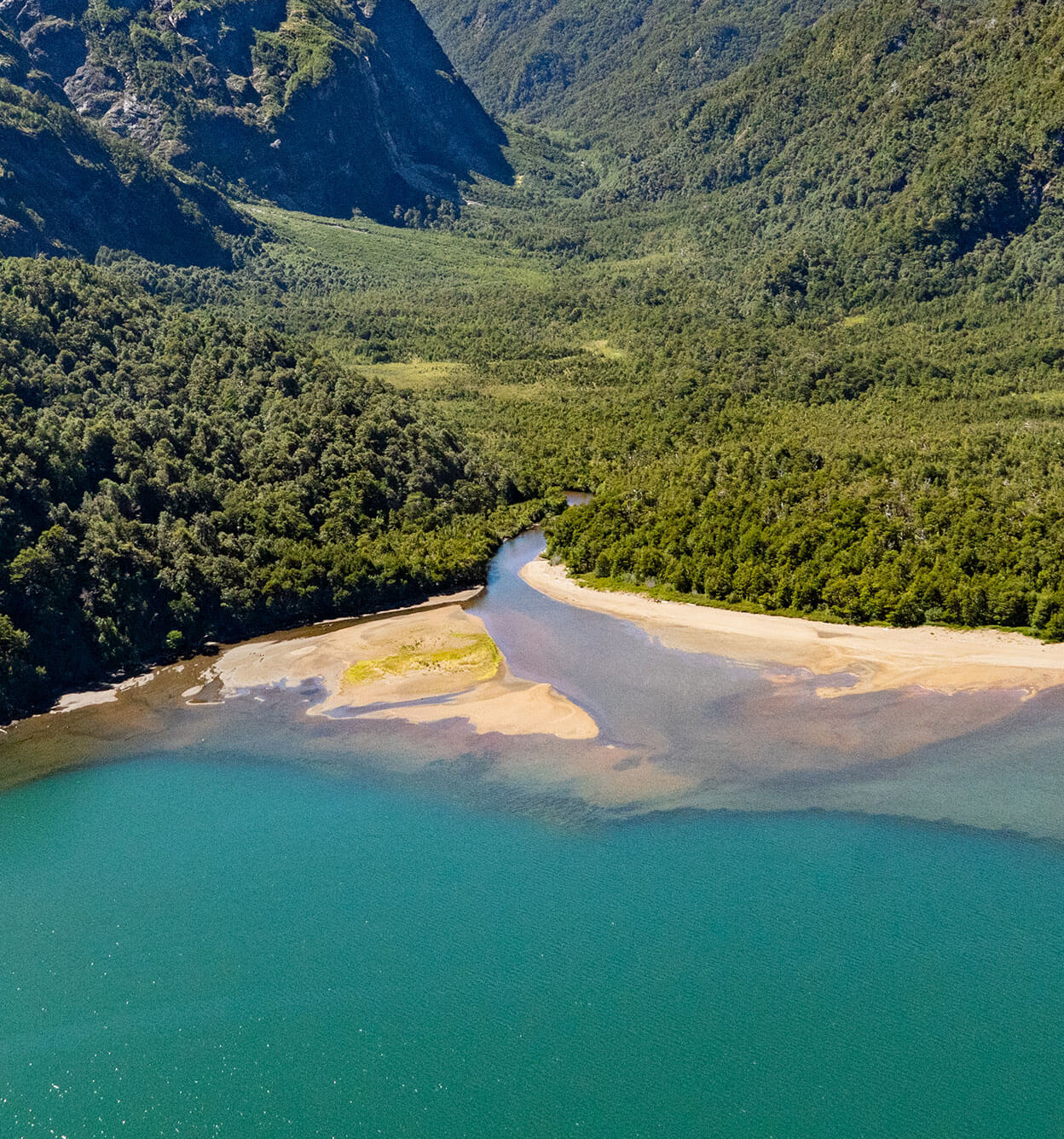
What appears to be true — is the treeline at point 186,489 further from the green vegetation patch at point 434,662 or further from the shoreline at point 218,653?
→ the green vegetation patch at point 434,662

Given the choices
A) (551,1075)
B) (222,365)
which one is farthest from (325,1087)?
(222,365)

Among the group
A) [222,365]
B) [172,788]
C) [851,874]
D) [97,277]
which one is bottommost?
[851,874]

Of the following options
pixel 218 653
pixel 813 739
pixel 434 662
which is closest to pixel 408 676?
pixel 434 662

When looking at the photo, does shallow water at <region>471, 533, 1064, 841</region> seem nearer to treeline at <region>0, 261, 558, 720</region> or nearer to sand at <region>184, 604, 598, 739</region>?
sand at <region>184, 604, 598, 739</region>

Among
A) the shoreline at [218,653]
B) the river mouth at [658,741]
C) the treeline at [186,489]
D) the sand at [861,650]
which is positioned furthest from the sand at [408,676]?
the sand at [861,650]

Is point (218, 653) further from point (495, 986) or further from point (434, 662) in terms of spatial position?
point (495, 986)

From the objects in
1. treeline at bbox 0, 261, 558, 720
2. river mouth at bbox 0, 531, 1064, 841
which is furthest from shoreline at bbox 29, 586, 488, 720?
treeline at bbox 0, 261, 558, 720

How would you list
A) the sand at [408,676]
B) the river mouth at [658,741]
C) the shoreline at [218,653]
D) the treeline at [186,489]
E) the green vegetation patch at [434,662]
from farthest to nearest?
1. the treeline at [186,489]
2. the green vegetation patch at [434,662]
3. the shoreline at [218,653]
4. the sand at [408,676]
5. the river mouth at [658,741]

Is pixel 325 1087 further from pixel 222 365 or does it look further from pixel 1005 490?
pixel 222 365
